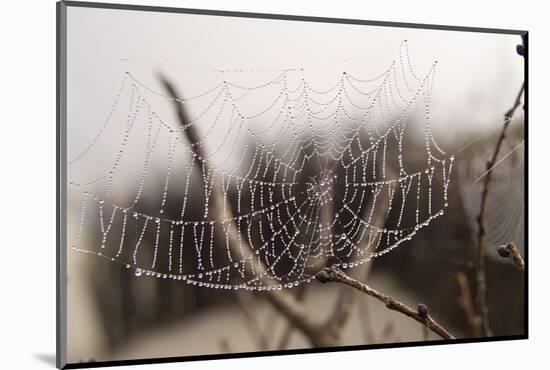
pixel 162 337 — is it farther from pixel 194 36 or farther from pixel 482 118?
pixel 482 118

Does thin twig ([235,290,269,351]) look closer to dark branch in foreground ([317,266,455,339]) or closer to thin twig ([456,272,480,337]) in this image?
dark branch in foreground ([317,266,455,339])

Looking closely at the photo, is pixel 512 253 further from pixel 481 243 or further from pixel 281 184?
pixel 281 184

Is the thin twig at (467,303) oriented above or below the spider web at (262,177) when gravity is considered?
below

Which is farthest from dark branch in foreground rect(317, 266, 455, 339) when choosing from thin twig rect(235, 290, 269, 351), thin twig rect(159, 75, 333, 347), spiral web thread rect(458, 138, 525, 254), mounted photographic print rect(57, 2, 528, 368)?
spiral web thread rect(458, 138, 525, 254)

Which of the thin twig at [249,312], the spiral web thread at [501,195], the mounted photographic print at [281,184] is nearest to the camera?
the mounted photographic print at [281,184]

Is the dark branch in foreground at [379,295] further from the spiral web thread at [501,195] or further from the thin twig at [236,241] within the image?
the spiral web thread at [501,195]

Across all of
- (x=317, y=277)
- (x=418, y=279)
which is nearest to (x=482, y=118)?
(x=418, y=279)

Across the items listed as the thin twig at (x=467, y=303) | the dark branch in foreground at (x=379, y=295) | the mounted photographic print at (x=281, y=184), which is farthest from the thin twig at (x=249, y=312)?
the thin twig at (x=467, y=303)
